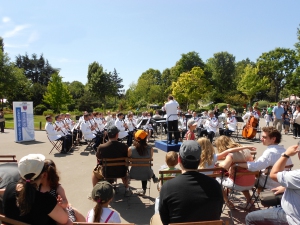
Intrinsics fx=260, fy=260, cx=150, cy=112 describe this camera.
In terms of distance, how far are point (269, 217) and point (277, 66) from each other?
58695 millimetres

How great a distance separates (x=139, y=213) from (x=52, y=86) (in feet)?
144

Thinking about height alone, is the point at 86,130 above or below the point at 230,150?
below

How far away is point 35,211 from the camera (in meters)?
2.45

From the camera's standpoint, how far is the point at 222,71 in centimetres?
6544

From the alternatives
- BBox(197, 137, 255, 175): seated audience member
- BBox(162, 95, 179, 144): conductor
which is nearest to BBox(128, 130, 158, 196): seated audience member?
BBox(197, 137, 255, 175): seated audience member

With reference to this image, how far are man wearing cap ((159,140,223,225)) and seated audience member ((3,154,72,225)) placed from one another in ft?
3.38

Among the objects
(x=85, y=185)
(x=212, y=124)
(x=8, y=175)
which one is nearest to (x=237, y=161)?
(x=8, y=175)

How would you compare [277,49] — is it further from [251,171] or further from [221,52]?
[251,171]

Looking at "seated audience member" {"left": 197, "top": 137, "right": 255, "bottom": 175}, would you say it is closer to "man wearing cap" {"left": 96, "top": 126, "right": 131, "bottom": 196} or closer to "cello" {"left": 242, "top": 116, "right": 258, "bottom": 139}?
"man wearing cap" {"left": 96, "top": 126, "right": 131, "bottom": 196}

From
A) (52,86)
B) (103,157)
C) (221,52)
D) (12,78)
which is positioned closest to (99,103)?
(52,86)

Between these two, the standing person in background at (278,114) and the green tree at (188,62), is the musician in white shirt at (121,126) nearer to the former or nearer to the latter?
the standing person in background at (278,114)

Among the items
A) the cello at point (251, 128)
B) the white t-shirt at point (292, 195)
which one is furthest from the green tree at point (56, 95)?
the white t-shirt at point (292, 195)

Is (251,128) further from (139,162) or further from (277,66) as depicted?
(277,66)

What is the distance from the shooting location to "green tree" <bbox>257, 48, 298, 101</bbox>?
2162 inches
